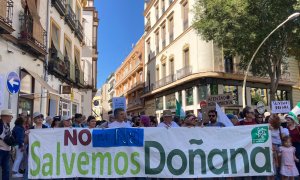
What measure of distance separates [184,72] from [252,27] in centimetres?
1231

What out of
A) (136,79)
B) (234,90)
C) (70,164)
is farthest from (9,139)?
(136,79)

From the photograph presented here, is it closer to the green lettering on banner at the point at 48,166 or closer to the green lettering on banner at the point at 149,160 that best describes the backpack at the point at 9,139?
the green lettering on banner at the point at 48,166

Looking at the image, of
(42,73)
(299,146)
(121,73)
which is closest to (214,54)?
(42,73)

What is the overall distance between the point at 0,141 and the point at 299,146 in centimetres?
715

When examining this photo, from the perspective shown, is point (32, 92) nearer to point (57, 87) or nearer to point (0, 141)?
point (57, 87)

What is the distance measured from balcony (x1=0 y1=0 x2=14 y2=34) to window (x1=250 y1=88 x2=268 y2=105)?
21.9 m

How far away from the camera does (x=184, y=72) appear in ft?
101

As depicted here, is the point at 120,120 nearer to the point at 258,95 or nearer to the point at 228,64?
the point at 228,64

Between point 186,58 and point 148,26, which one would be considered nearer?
point 186,58

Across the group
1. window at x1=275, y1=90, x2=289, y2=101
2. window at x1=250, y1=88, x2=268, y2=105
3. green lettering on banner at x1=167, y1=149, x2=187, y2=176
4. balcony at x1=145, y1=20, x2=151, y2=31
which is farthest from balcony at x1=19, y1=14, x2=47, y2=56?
balcony at x1=145, y1=20, x2=151, y2=31

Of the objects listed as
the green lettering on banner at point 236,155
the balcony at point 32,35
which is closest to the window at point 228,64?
the balcony at point 32,35

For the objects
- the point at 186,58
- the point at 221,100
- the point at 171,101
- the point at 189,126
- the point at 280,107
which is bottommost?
the point at 189,126

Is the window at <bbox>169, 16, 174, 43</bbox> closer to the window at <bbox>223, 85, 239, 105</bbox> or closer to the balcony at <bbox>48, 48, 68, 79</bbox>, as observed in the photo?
the window at <bbox>223, 85, 239, 105</bbox>

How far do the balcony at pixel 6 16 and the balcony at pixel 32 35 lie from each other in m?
1.08
